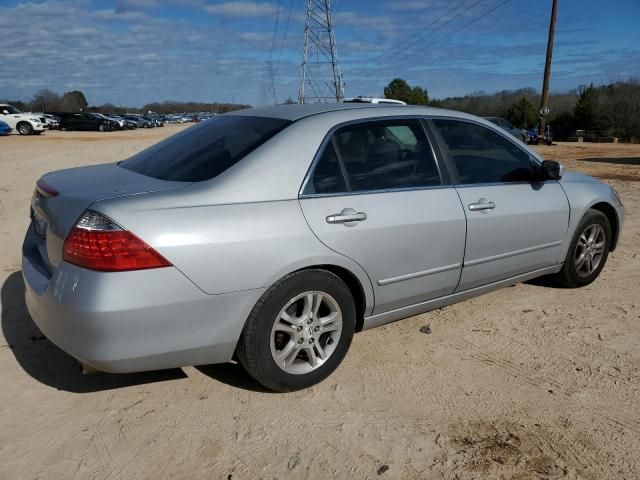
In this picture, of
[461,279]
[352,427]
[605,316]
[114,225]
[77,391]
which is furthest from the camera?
[605,316]

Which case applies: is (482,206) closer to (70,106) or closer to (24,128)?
(24,128)

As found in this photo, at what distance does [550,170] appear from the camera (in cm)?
430

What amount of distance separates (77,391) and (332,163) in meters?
1.98

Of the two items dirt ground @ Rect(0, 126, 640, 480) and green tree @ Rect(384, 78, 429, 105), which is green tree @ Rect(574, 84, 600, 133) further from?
dirt ground @ Rect(0, 126, 640, 480)

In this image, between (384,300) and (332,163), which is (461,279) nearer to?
(384,300)

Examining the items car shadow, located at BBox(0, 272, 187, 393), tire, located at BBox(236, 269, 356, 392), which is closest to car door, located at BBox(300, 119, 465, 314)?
Result: tire, located at BBox(236, 269, 356, 392)

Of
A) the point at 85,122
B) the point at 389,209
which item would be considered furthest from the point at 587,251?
the point at 85,122

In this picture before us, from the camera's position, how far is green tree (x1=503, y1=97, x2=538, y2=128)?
49.3m

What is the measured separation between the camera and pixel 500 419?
2977 mm

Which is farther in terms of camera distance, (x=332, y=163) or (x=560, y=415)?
(x=332, y=163)

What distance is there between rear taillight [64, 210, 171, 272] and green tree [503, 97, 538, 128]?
2008 inches

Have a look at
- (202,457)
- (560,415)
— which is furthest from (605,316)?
(202,457)

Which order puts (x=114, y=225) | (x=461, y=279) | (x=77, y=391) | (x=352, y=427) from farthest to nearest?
(x=461, y=279), (x=77, y=391), (x=352, y=427), (x=114, y=225)

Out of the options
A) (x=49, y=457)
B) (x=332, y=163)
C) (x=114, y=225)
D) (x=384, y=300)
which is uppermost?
(x=332, y=163)
